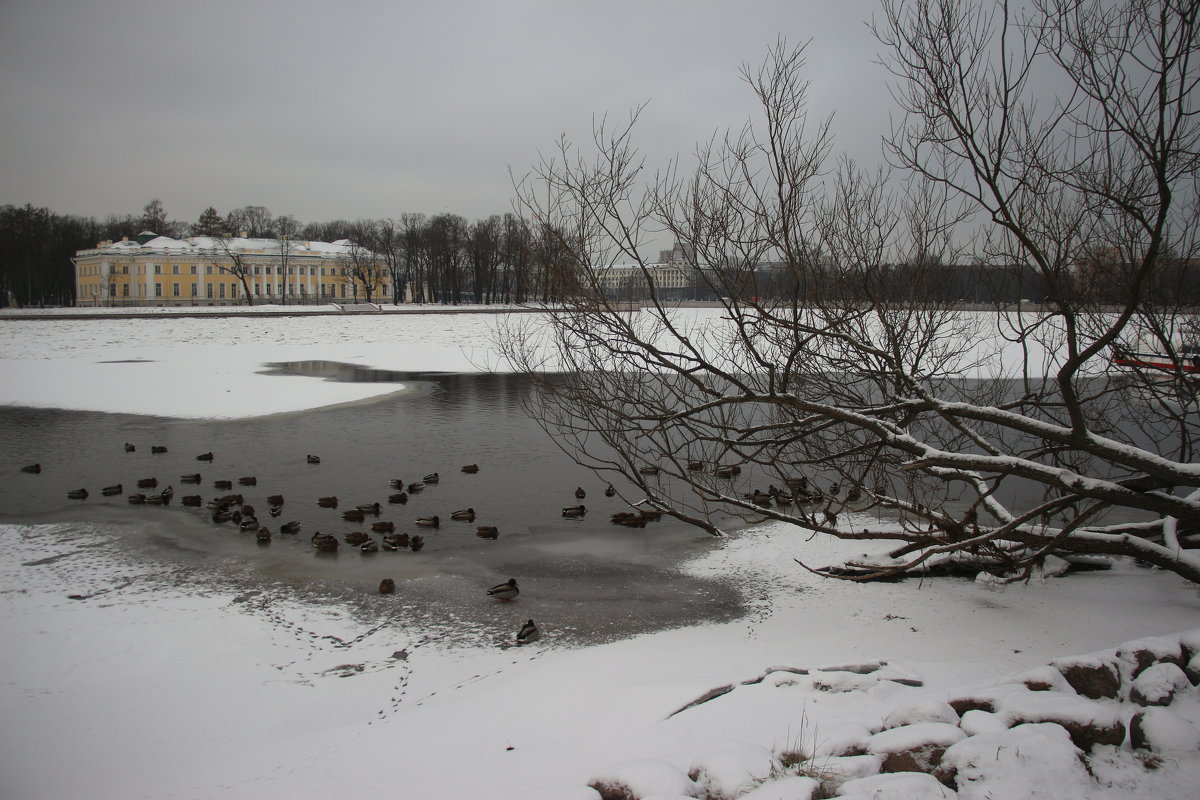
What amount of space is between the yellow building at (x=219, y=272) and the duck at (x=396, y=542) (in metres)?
74.8

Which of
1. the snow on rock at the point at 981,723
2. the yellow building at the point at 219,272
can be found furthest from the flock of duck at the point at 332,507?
the yellow building at the point at 219,272

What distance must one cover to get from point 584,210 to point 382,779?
505 centimetres

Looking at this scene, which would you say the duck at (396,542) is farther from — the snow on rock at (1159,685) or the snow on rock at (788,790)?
the snow on rock at (1159,685)

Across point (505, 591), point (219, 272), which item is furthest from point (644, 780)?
point (219, 272)

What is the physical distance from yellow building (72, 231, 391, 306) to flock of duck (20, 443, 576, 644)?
70.7 metres

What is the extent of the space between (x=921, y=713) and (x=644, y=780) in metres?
1.68

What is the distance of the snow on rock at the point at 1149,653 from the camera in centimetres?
482

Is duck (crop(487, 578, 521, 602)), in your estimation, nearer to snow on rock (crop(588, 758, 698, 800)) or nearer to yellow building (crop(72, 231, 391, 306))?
snow on rock (crop(588, 758, 698, 800))

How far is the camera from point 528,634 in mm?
6875

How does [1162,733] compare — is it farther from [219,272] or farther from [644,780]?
[219,272]

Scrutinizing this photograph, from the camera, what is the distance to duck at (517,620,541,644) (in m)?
6.85

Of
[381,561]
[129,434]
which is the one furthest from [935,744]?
[129,434]

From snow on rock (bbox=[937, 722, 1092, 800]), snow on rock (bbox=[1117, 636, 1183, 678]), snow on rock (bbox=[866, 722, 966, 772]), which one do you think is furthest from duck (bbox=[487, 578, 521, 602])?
snow on rock (bbox=[1117, 636, 1183, 678])

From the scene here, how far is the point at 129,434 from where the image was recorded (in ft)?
57.2
